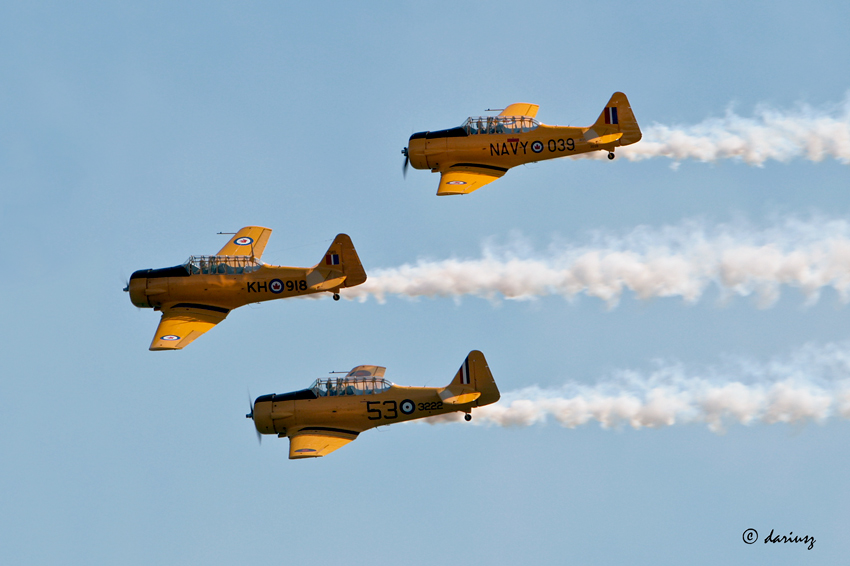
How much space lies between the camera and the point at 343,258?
177 ft

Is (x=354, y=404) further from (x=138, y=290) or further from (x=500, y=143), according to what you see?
(x=500, y=143)

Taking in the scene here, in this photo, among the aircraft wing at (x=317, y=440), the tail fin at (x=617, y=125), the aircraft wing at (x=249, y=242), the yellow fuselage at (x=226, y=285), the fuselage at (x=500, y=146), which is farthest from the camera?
the aircraft wing at (x=249, y=242)

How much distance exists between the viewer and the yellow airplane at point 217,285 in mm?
53959

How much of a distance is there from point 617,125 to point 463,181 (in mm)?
5319

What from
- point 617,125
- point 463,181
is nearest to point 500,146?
point 463,181

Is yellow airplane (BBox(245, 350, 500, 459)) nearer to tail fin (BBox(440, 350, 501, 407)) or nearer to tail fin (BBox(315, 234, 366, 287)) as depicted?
tail fin (BBox(440, 350, 501, 407))

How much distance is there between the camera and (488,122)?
5775 cm

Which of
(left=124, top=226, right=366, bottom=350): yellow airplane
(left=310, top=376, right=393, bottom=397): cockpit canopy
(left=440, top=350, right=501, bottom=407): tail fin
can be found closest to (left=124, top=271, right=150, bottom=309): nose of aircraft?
(left=124, top=226, right=366, bottom=350): yellow airplane

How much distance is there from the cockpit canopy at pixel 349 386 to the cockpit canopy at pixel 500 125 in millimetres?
10756

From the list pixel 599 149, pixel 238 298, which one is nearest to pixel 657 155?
pixel 599 149

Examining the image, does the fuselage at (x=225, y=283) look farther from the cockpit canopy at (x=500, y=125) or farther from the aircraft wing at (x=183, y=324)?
the cockpit canopy at (x=500, y=125)

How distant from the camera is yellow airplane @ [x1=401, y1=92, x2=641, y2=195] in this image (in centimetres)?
5650

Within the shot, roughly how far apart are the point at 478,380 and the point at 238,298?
9362 mm

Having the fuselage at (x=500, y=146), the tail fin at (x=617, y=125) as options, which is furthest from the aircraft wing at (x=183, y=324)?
the tail fin at (x=617, y=125)
